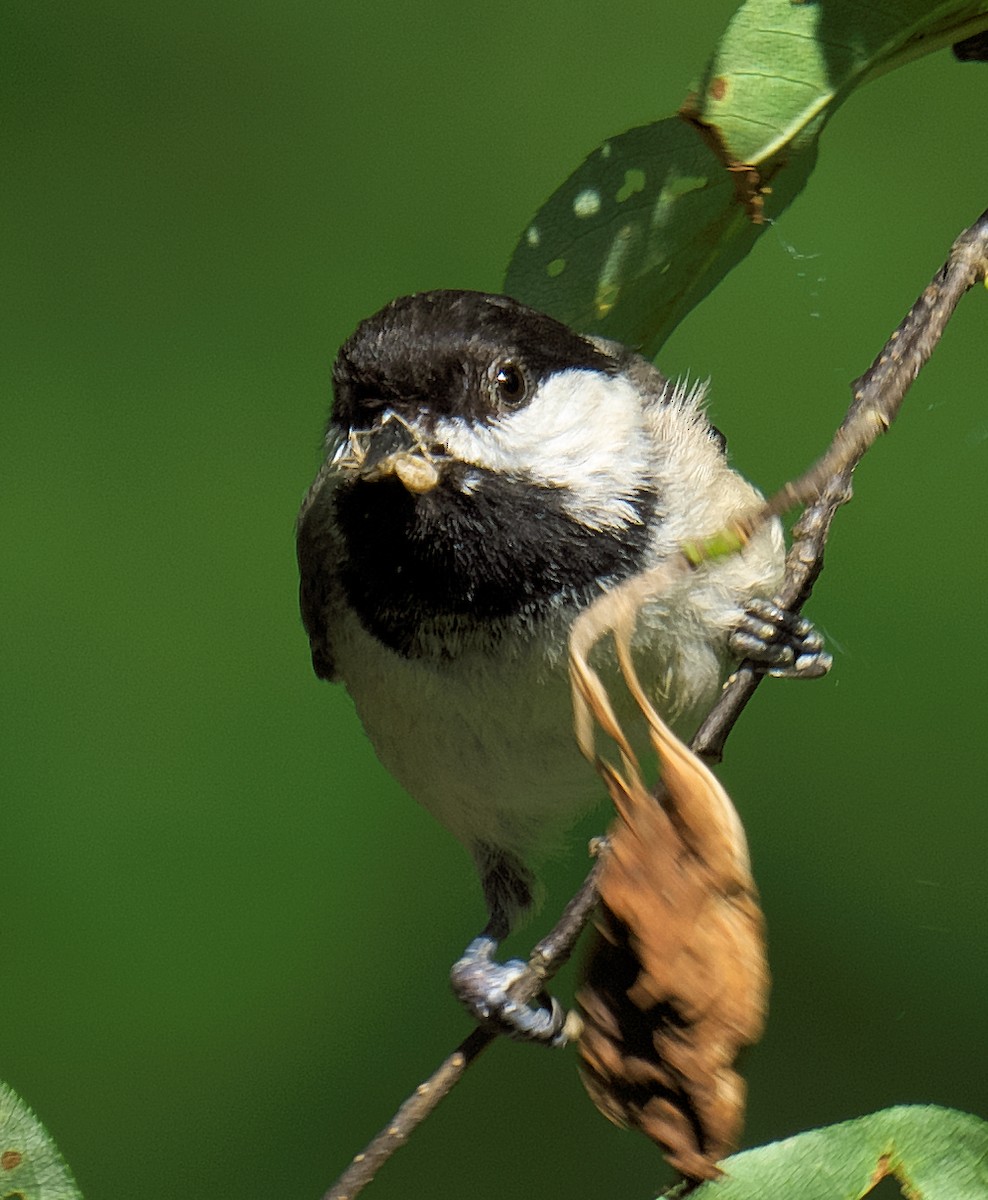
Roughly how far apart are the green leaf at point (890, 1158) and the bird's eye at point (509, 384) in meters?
0.79

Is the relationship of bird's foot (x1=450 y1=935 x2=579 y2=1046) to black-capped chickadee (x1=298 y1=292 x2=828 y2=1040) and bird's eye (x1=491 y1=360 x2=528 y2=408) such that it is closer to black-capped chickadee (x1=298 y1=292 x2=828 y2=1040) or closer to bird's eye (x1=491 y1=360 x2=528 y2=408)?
black-capped chickadee (x1=298 y1=292 x2=828 y2=1040)

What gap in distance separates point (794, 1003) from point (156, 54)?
2.23 metres

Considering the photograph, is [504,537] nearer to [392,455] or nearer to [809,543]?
[392,455]

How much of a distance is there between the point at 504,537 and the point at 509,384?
149mm

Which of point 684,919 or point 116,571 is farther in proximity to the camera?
point 116,571

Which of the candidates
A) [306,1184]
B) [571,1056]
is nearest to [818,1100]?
[571,1056]

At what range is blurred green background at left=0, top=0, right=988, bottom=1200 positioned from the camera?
2.54 meters

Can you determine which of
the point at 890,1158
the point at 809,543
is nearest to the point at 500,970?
the point at 809,543

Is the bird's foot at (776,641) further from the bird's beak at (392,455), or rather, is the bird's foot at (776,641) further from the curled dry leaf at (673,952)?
the curled dry leaf at (673,952)

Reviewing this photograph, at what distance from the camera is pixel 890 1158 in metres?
0.93

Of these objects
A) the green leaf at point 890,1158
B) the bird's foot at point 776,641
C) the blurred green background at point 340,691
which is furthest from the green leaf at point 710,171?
the blurred green background at point 340,691

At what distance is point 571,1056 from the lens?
2.84 metres

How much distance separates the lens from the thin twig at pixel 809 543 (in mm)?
1115

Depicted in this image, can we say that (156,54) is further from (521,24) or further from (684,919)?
(684,919)
